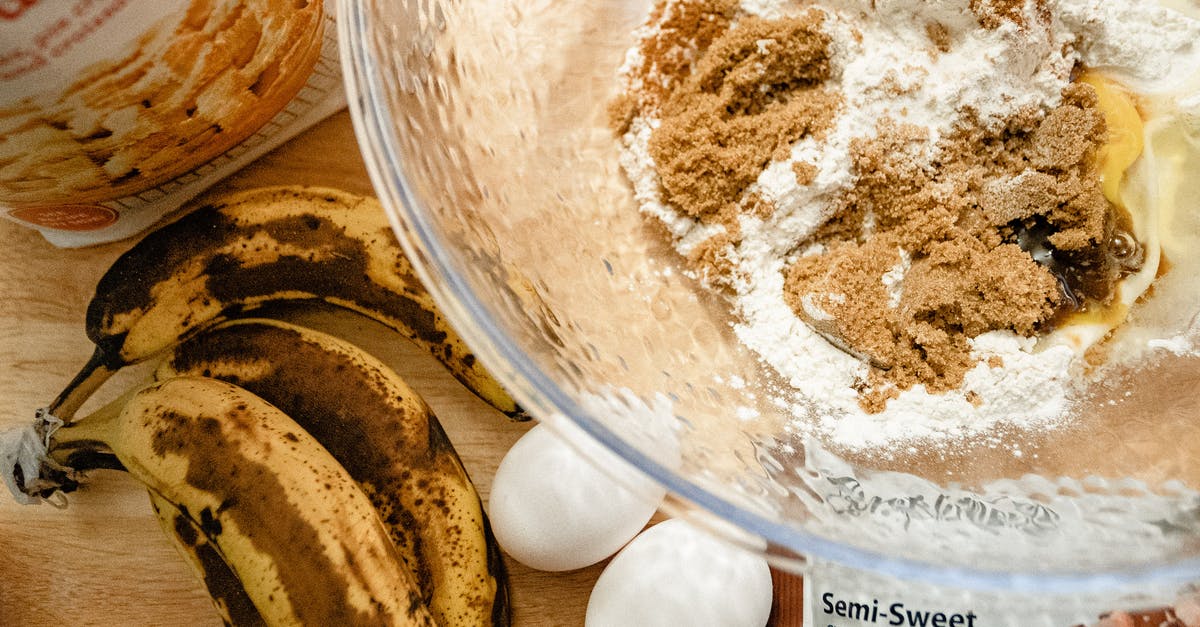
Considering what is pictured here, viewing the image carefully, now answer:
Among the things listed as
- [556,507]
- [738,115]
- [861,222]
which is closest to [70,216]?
[556,507]

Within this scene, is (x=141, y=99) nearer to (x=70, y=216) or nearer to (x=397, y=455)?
(x=70, y=216)

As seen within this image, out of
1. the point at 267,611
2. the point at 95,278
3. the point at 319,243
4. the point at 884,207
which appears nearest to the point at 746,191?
the point at 884,207

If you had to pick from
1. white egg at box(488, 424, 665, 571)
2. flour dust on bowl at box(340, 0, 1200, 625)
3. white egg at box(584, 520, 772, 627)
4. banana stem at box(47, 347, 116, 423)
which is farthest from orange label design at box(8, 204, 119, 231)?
white egg at box(584, 520, 772, 627)

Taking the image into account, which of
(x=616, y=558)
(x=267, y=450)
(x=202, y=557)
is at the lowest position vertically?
(x=616, y=558)

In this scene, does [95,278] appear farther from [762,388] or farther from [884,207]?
[884,207]

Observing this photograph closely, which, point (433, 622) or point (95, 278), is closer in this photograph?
point (433, 622)

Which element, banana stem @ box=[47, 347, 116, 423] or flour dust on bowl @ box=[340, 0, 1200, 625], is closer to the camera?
flour dust on bowl @ box=[340, 0, 1200, 625]

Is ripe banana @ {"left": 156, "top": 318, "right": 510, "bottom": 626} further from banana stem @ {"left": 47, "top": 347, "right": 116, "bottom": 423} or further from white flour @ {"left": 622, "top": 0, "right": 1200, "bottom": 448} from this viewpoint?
white flour @ {"left": 622, "top": 0, "right": 1200, "bottom": 448}
